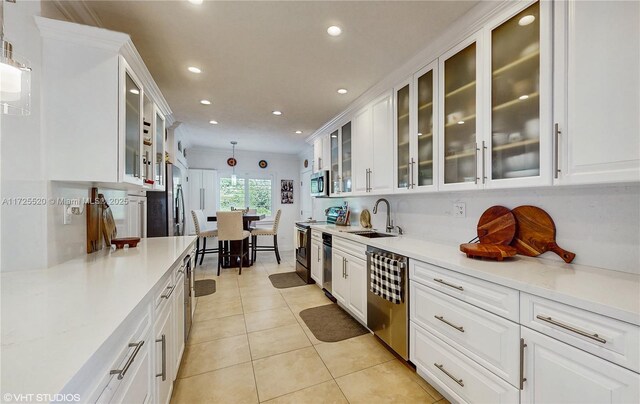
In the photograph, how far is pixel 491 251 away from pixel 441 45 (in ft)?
5.20

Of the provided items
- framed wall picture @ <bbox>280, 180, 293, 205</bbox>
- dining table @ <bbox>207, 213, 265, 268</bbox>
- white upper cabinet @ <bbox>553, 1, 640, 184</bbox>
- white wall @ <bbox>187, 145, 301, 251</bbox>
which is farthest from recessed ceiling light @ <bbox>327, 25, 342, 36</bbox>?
framed wall picture @ <bbox>280, 180, 293, 205</bbox>

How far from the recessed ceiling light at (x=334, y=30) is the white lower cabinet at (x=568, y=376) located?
2155 millimetres

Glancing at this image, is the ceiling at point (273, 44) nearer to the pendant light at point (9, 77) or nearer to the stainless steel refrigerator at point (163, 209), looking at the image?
the pendant light at point (9, 77)

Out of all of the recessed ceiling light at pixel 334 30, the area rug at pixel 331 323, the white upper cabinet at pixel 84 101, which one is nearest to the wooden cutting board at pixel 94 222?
the white upper cabinet at pixel 84 101

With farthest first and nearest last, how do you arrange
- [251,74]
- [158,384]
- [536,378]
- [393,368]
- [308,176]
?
[308,176], [251,74], [393,368], [158,384], [536,378]

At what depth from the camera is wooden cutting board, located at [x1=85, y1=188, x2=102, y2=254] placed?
6.06ft

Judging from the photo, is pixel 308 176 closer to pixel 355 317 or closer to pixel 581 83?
pixel 355 317

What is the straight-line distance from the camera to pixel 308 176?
20.7 ft

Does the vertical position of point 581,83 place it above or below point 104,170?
above

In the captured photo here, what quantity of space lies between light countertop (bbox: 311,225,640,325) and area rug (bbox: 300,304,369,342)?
117 cm

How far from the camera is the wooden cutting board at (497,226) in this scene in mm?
1729

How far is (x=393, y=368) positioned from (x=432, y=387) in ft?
0.97

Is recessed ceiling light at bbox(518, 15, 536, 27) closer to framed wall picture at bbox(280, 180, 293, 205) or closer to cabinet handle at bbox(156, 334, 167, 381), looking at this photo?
cabinet handle at bbox(156, 334, 167, 381)

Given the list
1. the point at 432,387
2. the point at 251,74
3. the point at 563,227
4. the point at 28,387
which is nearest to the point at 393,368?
the point at 432,387
